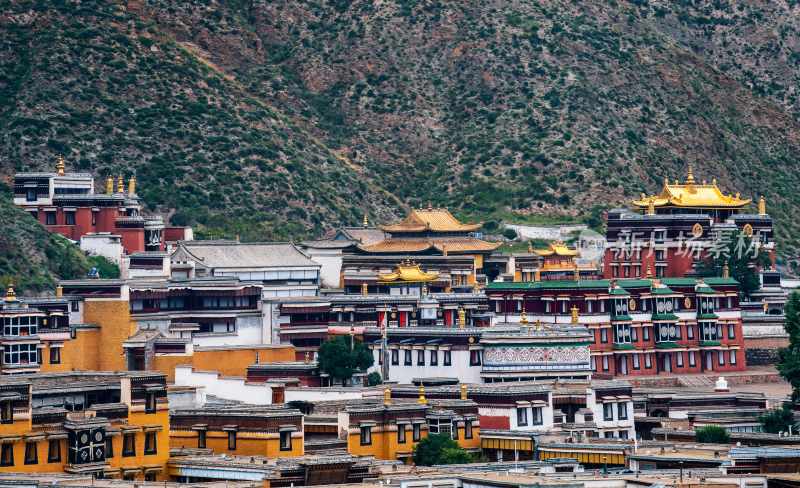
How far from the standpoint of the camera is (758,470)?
92125mm

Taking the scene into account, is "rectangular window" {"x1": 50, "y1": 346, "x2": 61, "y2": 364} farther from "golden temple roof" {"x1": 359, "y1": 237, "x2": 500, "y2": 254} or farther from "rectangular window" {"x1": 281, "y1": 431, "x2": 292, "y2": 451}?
"rectangular window" {"x1": 281, "y1": 431, "x2": 292, "y2": 451}

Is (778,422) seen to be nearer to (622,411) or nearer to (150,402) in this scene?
(622,411)

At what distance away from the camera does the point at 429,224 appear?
171875 millimetres

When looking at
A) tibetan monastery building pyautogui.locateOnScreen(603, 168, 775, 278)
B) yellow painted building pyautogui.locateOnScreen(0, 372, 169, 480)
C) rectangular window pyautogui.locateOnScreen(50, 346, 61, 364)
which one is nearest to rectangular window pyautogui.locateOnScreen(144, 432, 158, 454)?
yellow painted building pyautogui.locateOnScreen(0, 372, 169, 480)

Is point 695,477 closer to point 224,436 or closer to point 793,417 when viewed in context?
point 224,436

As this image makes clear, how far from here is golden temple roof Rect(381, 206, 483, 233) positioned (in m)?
171

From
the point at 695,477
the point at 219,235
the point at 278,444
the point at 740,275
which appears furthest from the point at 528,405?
the point at 219,235

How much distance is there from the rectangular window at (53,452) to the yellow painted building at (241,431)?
28.2 ft

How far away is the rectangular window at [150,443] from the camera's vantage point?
96.6 m

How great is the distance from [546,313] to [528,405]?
27.1m

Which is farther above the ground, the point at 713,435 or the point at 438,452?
the point at 713,435

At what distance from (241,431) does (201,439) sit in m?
2.50

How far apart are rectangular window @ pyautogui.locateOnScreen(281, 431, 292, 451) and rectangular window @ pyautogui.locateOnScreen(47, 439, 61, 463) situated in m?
9.59

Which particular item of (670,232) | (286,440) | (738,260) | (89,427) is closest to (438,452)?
(286,440)
